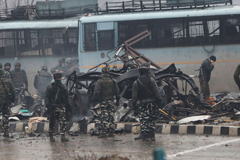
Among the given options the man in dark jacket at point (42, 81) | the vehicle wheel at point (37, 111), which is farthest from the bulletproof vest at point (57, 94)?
the man in dark jacket at point (42, 81)

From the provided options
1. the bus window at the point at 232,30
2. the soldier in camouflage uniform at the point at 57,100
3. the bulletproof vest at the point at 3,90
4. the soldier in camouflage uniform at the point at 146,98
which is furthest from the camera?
the bus window at the point at 232,30

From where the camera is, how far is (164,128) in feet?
35.4

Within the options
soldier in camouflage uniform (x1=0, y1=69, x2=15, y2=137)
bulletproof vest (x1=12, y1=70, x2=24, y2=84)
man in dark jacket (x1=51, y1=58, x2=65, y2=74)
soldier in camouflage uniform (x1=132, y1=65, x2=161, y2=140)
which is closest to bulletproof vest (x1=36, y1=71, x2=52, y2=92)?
man in dark jacket (x1=51, y1=58, x2=65, y2=74)

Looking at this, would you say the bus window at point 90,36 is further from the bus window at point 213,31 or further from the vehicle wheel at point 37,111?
the bus window at point 213,31

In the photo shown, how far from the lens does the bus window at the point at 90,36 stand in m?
19.4

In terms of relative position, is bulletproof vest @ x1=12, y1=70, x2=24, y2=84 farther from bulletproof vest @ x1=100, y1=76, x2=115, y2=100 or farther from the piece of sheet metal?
the piece of sheet metal

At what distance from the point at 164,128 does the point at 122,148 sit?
7.82ft

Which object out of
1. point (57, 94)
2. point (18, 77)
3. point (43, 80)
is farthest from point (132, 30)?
point (57, 94)

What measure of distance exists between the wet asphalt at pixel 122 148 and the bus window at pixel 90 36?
905 centimetres

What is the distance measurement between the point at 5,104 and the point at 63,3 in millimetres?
14563

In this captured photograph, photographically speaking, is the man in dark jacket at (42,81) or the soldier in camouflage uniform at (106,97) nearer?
the soldier in camouflage uniform at (106,97)

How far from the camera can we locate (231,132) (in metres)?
9.84

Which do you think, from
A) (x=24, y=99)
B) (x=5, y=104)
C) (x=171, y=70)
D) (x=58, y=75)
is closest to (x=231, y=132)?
(x=171, y=70)

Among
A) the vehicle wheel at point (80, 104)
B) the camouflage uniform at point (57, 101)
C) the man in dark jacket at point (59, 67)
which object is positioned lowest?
the vehicle wheel at point (80, 104)
